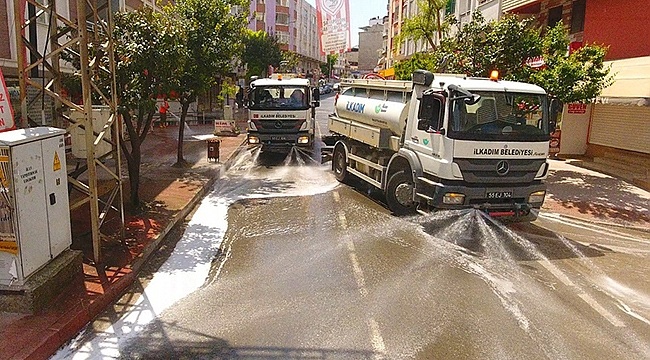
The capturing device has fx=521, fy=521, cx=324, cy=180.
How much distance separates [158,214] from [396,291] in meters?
5.29

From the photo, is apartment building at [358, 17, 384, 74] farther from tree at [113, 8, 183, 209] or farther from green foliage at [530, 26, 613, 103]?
tree at [113, 8, 183, 209]

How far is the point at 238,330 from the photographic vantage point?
5.48 meters

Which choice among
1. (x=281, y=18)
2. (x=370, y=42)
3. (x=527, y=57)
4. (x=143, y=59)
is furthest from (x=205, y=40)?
(x=370, y=42)

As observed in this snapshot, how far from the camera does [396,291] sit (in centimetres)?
664

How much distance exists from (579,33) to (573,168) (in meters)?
5.05

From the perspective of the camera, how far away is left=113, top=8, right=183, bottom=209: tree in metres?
9.02

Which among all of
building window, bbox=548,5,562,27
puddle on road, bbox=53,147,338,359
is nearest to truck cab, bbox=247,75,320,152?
puddle on road, bbox=53,147,338,359

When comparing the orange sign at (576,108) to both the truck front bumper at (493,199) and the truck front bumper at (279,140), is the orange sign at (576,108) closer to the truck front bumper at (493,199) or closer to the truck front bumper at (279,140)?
the truck front bumper at (279,140)

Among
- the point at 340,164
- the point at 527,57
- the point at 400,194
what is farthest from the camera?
the point at 340,164

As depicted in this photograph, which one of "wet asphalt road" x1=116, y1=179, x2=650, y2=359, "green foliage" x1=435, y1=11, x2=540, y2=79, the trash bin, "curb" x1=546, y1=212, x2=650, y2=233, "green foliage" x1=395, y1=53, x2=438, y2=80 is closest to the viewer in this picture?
"wet asphalt road" x1=116, y1=179, x2=650, y2=359

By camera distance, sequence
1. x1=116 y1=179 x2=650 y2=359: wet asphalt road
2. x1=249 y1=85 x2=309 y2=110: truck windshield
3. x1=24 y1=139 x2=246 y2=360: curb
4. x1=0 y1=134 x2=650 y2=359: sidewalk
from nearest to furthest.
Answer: x1=24 y1=139 x2=246 y2=360: curb, x1=0 y1=134 x2=650 y2=359: sidewalk, x1=116 y1=179 x2=650 y2=359: wet asphalt road, x1=249 y1=85 x2=309 y2=110: truck windshield

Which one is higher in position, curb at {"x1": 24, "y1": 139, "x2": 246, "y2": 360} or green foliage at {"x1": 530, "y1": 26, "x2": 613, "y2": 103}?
green foliage at {"x1": 530, "y1": 26, "x2": 613, "y2": 103}

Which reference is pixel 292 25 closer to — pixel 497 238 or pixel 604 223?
pixel 604 223

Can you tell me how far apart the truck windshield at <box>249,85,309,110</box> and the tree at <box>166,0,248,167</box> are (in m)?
1.88
